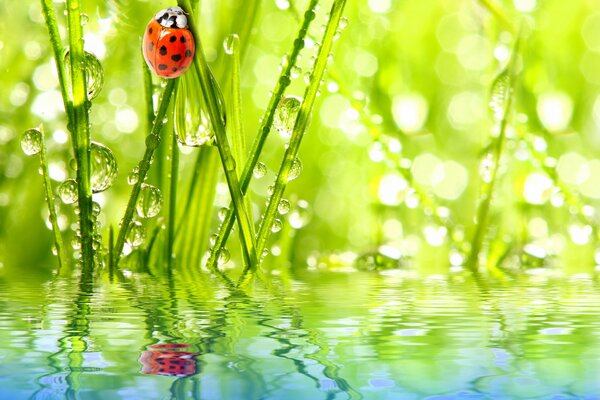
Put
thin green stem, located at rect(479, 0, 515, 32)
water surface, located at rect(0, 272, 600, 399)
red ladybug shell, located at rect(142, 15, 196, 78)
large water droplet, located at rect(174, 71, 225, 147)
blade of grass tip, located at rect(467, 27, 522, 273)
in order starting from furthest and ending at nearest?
thin green stem, located at rect(479, 0, 515, 32)
blade of grass tip, located at rect(467, 27, 522, 273)
large water droplet, located at rect(174, 71, 225, 147)
red ladybug shell, located at rect(142, 15, 196, 78)
water surface, located at rect(0, 272, 600, 399)

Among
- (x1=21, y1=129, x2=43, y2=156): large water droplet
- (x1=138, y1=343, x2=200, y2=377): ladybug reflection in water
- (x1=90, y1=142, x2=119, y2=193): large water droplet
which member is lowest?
(x1=138, y1=343, x2=200, y2=377): ladybug reflection in water

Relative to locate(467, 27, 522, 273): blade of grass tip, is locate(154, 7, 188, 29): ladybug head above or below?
above

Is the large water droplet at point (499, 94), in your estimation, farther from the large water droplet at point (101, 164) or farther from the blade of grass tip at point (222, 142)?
the large water droplet at point (101, 164)

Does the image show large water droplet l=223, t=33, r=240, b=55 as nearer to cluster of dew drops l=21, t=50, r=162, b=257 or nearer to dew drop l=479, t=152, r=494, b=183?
cluster of dew drops l=21, t=50, r=162, b=257

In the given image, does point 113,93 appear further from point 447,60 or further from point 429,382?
point 429,382

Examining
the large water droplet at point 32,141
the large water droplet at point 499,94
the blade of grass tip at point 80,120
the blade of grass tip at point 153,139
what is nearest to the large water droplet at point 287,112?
the blade of grass tip at point 153,139

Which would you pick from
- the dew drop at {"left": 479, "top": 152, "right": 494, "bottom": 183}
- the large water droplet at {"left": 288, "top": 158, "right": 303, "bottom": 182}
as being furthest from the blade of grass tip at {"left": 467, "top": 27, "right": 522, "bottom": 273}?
the large water droplet at {"left": 288, "top": 158, "right": 303, "bottom": 182}

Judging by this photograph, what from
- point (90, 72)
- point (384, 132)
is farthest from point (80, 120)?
point (384, 132)
